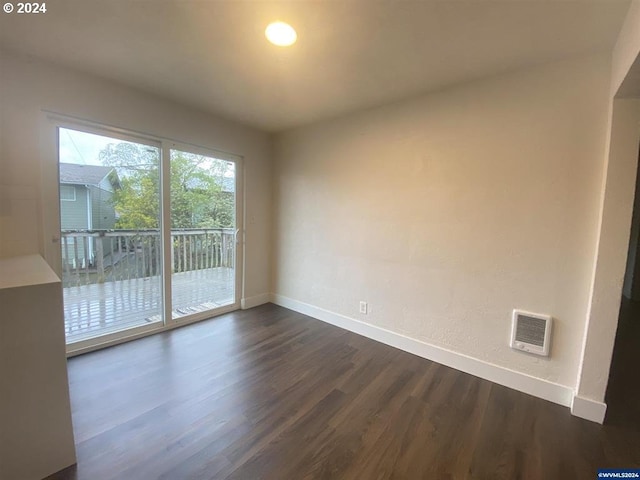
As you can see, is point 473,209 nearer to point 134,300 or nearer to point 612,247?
point 612,247

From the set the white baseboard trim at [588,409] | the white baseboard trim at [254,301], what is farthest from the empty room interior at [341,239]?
the white baseboard trim at [254,301]

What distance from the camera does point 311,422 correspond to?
64.9 inches

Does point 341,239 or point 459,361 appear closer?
point 459,361

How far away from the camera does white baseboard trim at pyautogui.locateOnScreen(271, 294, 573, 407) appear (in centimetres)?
191

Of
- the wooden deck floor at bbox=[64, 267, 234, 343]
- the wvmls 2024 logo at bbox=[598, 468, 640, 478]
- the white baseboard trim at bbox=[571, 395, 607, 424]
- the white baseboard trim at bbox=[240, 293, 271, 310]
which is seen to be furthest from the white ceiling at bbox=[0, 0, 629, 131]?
the white baseboard trim at bbox=[240, 293, 271, 310]

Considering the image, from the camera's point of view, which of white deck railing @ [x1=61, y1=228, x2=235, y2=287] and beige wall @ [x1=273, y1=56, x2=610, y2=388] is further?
white deck railing @ [x1=61, y1=228, x2=235, y2=287]

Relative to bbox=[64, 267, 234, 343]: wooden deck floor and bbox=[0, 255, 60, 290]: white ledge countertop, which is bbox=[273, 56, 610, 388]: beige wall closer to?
bbox=[64, 267, 234, 343]: wooden deck floor

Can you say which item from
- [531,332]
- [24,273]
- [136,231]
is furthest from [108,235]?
[531,332]

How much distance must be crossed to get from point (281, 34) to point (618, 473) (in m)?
3.06

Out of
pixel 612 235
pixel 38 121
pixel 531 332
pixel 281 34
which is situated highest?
pixel 281 34

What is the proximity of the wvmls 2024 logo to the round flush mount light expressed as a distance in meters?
2.96

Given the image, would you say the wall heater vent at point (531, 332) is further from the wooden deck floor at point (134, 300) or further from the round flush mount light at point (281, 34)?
the wooden deck floor at point (134, 300)

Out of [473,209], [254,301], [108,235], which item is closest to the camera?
[473,209]

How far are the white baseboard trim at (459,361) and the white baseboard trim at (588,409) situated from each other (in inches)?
3.1
